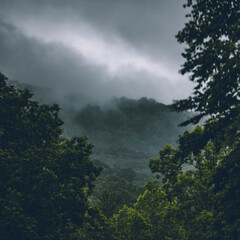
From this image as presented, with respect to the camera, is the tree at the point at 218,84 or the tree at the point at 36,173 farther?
the tree at the point at 36,173

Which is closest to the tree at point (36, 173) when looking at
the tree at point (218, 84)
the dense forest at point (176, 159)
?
the dense forest at point (176, 159)

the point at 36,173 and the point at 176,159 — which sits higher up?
the point at 36,173

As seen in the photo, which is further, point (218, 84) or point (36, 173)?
point (36, 173)

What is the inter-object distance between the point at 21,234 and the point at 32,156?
4.12m

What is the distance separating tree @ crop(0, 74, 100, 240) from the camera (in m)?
13.5

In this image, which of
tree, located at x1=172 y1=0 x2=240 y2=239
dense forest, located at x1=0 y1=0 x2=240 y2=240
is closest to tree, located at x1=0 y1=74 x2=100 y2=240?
dense forest, located at x1=0 y1=0 x2=240 y2=240

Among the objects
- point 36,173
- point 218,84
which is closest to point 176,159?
point 218,84

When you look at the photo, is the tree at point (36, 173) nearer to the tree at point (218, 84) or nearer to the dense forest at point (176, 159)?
the dense forest at point (176, 159)

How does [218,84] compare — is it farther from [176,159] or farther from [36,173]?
[36,173]

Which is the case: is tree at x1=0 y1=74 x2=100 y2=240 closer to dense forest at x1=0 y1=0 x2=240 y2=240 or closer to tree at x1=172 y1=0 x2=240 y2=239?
dense forest at x1=0 y1=0 x2=240 y2=240

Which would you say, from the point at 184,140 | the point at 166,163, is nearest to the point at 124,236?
the point at 166,163

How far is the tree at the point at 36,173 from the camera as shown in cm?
1347

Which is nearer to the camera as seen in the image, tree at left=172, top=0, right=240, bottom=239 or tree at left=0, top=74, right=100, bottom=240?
tree at left=172, top=0, right=240, bottom=239

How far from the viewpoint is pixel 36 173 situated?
15.4 meters
